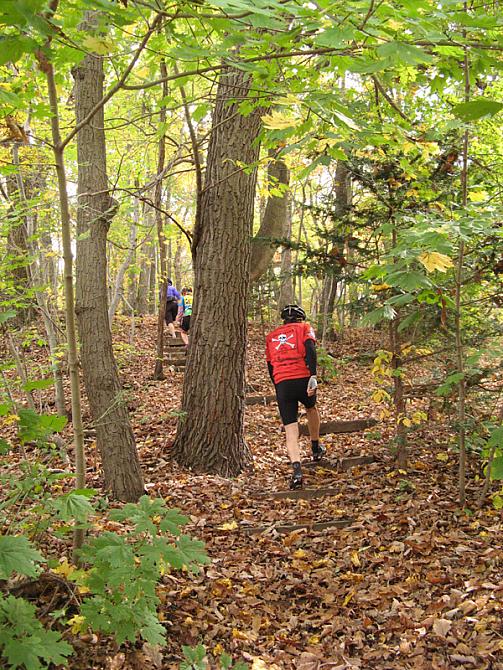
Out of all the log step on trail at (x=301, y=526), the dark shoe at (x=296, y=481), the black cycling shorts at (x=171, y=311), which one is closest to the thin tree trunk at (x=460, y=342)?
the log step on trail at (x=301, y=526)

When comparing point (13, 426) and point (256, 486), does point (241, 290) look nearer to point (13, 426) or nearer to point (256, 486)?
point (256, 486)

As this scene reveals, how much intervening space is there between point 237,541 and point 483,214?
3470 mm

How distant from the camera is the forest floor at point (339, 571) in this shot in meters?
3.25

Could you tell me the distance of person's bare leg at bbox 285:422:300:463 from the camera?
6214 mm

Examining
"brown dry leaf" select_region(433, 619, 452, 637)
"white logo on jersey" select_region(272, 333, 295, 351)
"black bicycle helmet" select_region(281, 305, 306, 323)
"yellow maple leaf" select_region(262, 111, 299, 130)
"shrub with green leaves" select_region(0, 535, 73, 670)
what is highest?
"yellow maple leaf" select_region(262, 111, 299, 130)

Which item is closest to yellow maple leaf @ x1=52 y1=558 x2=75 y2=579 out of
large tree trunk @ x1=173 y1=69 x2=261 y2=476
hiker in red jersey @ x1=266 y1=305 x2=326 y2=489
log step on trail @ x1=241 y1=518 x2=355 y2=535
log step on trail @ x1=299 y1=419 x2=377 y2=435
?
log step on trail @ x1=241 y1=518 x2=355 y2=535

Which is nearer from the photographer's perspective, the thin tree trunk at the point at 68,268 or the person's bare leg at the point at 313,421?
the thin tree trunk at the point at 68,268

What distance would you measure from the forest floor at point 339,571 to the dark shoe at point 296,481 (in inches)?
8.9

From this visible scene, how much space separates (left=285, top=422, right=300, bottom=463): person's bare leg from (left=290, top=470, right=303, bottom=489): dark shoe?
6.1 inches

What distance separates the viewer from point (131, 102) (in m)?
11.6

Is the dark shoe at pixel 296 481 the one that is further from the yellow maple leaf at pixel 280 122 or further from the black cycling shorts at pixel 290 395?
the yellow maple leaf at pixel 280 122

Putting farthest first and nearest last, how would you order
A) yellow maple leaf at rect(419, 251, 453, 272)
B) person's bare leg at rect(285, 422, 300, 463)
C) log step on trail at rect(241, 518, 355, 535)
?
1. person's bare leg at rect(285, 422, 300, 463)
2. log step on trail at rect(241, 518, 355, 535)
3. yellow maple leaf at rect(419, 251, 453, 272)

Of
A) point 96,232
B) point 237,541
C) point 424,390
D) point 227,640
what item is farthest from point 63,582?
point 424,390

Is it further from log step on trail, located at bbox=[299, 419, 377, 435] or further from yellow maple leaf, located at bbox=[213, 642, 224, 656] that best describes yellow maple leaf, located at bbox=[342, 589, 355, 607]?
log step on trail, located at bbox=[299, 419, 377, 435]
